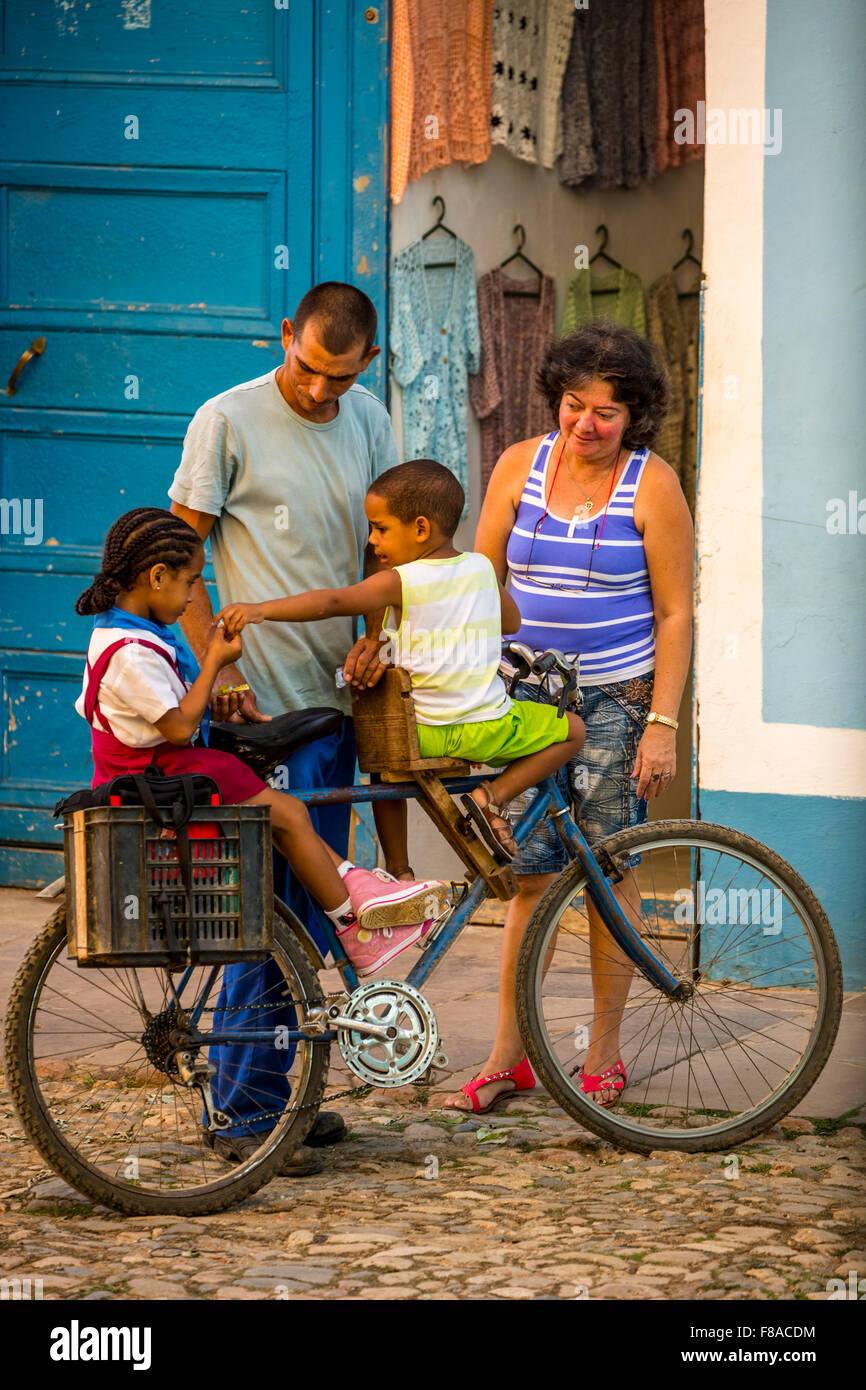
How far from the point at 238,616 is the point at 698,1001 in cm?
265

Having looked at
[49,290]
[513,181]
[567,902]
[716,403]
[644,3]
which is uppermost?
[644,3]

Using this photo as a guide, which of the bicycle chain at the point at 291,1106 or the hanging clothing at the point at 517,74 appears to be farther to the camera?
the hanging clothing at the point at 517,74

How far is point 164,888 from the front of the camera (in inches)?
136

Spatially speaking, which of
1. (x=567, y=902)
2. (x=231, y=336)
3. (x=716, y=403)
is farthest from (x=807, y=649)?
(x=231, y=336)

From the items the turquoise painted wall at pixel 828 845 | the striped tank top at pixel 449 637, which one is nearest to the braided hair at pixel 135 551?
the striped tank top at pixel 449 637

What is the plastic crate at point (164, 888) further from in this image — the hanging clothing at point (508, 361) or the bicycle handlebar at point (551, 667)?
the hanging clothing at point (508, 361)

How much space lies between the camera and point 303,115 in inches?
245

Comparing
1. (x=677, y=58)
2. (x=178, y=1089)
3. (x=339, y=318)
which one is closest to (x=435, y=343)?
(x=677, y=58)

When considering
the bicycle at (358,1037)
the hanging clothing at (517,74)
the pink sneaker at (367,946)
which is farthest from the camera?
the hanging clothing at (517,74)

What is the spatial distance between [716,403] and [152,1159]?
3.09 meters

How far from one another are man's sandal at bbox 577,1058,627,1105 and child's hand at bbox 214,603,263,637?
161 cm

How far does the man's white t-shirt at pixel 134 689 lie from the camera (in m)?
3.48

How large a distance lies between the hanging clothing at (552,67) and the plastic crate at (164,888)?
4.38 metres
